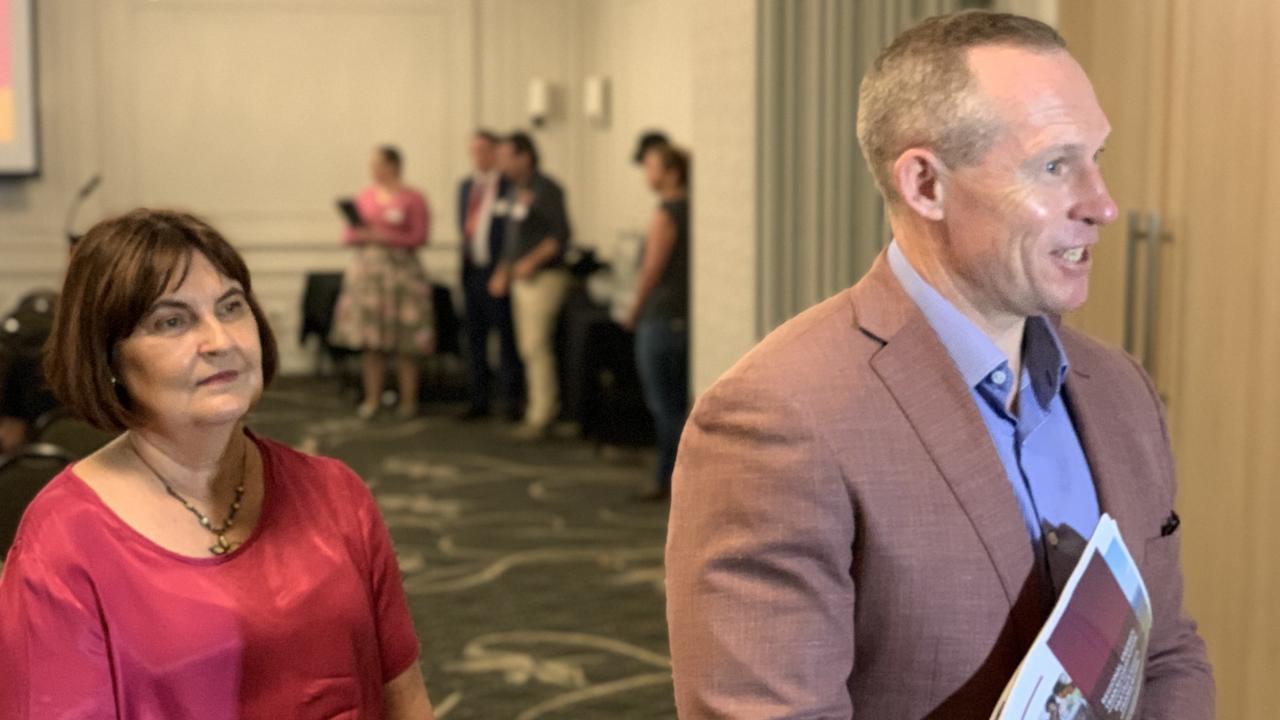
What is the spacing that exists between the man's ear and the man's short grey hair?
0.01 m

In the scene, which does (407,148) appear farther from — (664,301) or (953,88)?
(953,88)

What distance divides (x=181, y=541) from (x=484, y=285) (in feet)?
23.9

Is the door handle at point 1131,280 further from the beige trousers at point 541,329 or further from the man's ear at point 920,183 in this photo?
the beige trousers at point 541,329

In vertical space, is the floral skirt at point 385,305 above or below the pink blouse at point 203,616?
below

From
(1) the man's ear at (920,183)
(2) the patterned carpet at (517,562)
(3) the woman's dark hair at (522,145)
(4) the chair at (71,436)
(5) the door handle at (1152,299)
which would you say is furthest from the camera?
(3) the woman's dark hair at (522,145)

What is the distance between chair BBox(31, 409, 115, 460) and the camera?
3314 mm

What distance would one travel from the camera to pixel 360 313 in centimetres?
920

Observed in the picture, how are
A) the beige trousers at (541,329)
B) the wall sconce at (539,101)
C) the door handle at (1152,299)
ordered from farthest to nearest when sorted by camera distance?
the wall sconce at (539,101) < the beige trousers at (541,329) < the door handle at (1152,299)

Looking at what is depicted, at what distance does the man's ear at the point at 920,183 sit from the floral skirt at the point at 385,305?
7.76 m

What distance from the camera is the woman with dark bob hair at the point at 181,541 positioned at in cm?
188

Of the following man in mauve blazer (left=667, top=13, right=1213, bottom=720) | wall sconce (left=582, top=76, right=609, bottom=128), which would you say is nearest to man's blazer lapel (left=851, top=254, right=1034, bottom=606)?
man in mauve blazer (left=667, top=13, right=1213, bottom=720)

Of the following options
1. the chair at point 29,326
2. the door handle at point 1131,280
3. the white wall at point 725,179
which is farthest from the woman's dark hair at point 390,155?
the door handle at point 1131,280

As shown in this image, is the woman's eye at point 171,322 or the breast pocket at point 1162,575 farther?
the woman's eye at point 171,322

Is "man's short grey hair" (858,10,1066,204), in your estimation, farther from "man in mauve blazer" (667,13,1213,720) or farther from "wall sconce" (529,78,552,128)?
"wall sconce" (529,78,552,128)
